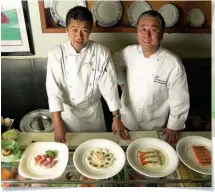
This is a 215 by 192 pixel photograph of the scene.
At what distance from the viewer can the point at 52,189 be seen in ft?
2.93

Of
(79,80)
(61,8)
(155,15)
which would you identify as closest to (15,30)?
(61,8)

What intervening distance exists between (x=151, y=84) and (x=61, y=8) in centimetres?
44

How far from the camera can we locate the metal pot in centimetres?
103

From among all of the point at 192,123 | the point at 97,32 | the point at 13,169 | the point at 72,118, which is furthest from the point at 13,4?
the point at 192,123

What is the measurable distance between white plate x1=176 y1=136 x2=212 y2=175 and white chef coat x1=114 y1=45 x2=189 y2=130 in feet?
0.28

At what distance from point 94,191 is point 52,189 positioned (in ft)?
0.48

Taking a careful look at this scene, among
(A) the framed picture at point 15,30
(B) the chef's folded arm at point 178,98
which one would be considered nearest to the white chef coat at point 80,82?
(A) the framed picture at point 15,30

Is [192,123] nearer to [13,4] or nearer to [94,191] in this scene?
[94,191]

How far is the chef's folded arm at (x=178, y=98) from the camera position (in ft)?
3.18

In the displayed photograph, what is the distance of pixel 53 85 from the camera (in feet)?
3.15

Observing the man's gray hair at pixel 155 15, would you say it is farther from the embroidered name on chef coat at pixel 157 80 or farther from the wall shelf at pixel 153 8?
the embroidered name on chef coat at pixel 157 80

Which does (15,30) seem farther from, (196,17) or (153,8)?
Result: (196,17)

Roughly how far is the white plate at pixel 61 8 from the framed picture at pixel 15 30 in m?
0.10

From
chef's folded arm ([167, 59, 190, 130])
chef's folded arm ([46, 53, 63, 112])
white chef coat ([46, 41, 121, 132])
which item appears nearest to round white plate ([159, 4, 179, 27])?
chef's folded arm ([167, 59, 190, 130])
